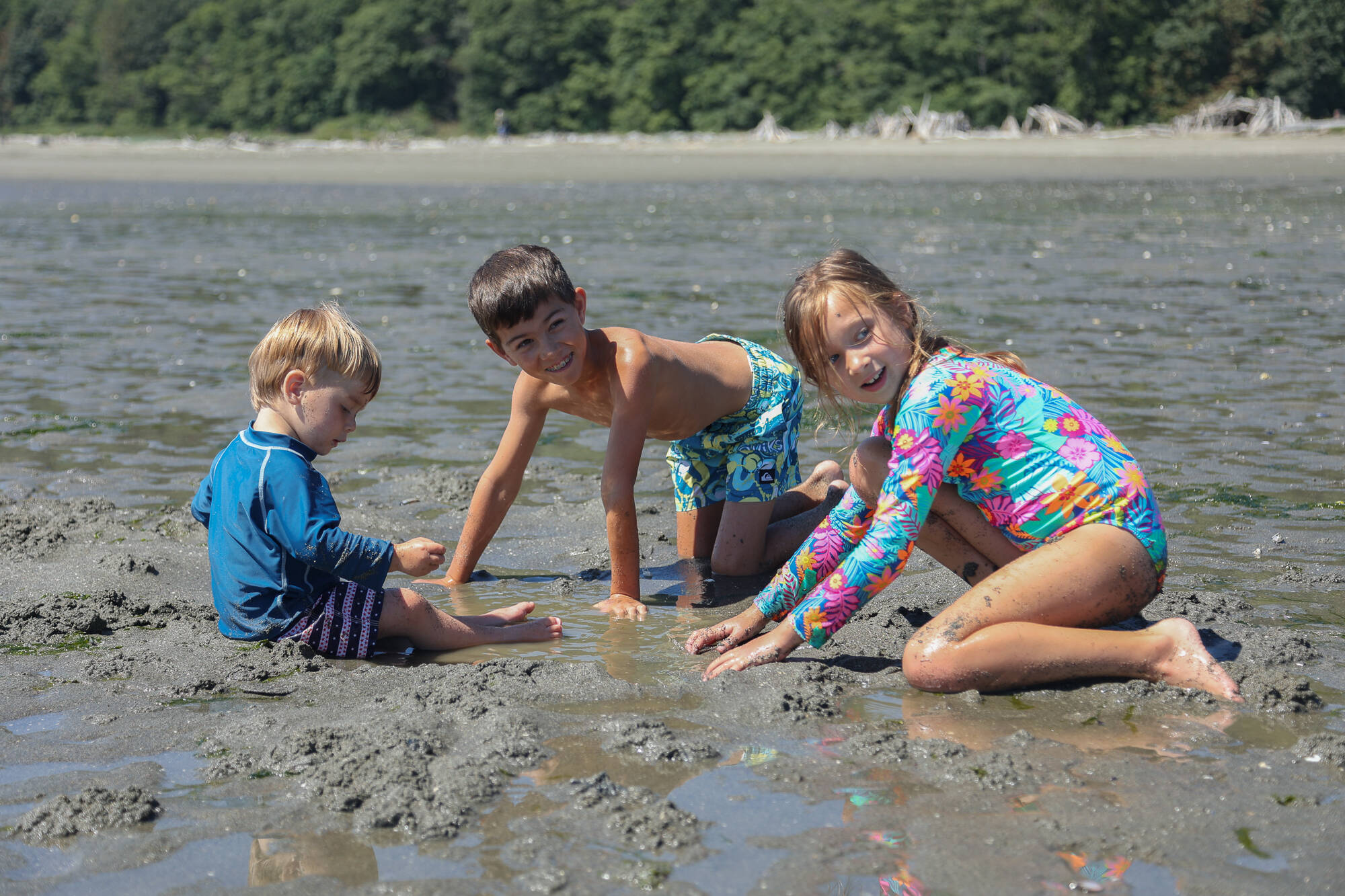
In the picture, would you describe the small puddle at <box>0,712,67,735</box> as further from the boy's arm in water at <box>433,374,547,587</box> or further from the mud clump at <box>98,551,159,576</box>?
the boy's arm in water at <box>433,374,547,587</box>

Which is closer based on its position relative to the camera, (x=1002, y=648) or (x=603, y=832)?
(x=603, y=832)

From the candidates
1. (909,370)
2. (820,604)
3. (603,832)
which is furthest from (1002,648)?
(603,832)

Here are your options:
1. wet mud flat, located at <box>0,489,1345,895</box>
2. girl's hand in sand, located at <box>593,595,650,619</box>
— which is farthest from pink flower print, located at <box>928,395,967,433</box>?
girl's hand in sand, located at <box>593,595,650,619</box>

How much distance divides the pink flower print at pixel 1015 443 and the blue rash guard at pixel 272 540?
6.34ft

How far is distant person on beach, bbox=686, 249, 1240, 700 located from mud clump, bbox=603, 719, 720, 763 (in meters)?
0.53

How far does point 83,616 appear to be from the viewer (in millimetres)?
4113

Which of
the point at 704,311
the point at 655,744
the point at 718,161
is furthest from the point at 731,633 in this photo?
the point at 718,161

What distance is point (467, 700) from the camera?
3.33m

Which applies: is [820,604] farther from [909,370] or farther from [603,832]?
[603,832]

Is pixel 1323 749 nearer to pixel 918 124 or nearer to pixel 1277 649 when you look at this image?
pixel 1277 649

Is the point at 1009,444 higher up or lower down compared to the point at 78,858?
higher up

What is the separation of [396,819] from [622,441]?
2020 millimetres

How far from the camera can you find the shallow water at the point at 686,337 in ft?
9.14

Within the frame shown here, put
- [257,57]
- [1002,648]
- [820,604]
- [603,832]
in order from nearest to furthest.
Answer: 1. [603,832]
2. [1002,648]
3. [820,604]
4. [257,57]
